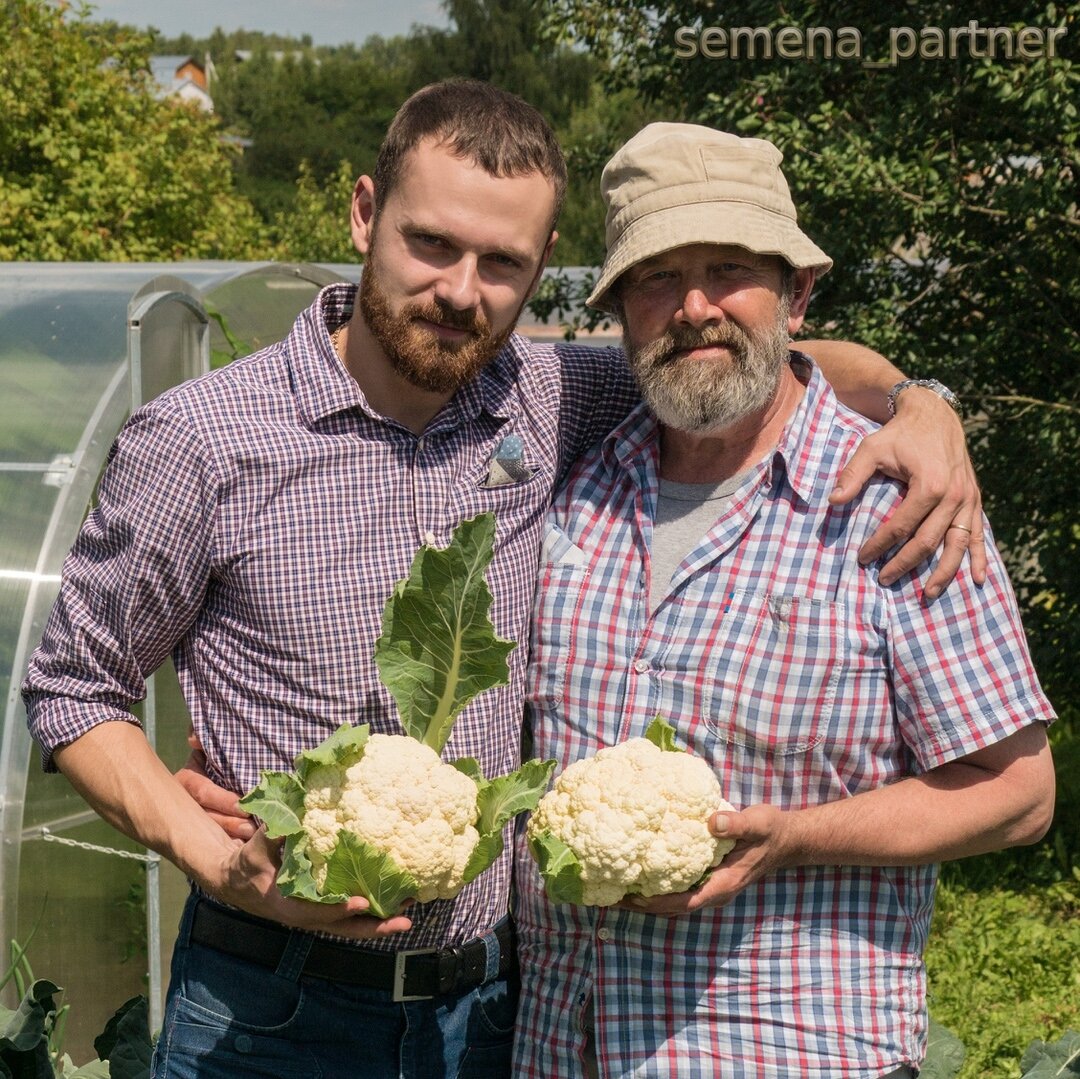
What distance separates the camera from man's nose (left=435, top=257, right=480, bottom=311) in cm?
242

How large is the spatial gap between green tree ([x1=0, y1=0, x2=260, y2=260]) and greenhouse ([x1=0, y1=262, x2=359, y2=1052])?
8759mm

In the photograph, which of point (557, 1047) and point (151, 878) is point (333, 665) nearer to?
point (557, 1047)

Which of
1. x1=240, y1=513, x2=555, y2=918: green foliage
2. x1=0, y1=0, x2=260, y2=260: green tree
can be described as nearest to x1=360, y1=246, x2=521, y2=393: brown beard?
x1=240, y1=513, x2=555, y2=918: green foliage

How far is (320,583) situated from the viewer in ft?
7.84

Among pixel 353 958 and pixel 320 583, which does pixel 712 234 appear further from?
pixel 353 958

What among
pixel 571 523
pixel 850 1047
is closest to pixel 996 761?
pixel 850 1047

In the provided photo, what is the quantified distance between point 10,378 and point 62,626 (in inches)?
101

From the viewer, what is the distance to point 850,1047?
228 cm

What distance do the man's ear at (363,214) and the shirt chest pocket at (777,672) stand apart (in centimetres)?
97

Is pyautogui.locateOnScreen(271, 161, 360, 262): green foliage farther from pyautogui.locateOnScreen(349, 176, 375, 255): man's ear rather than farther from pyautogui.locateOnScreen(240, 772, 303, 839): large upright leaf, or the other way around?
pyautogui.locateOnScreen(240, 772, 303, 839): large upright leaf

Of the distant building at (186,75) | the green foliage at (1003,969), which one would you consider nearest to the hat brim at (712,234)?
the green foliage at (1003,969)

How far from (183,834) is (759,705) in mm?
968

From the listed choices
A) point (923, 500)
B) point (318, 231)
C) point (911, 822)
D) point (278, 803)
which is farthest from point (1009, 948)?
point (318, 231)

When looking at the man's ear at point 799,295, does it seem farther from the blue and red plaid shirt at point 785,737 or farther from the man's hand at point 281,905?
the man's hand at point 281,905
